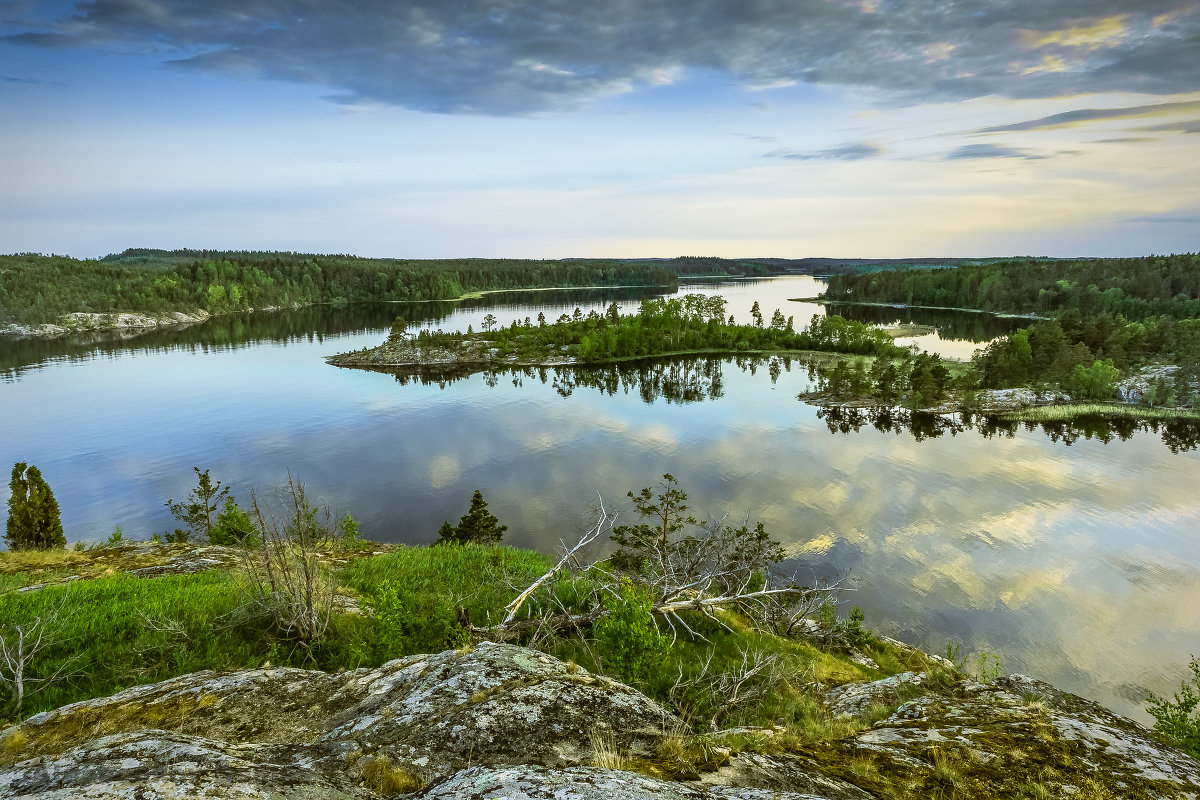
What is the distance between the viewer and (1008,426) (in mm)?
64312

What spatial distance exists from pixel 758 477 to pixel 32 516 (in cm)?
4254

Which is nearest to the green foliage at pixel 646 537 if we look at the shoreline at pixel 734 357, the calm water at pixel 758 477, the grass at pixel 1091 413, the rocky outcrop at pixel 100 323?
the calm water at pixel 758 477

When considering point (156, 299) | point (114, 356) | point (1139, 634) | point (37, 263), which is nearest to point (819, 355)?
point (1139, 634)

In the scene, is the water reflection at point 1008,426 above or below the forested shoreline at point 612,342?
below

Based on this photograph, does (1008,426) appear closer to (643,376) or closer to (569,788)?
(643,376)

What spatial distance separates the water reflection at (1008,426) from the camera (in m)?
59.6

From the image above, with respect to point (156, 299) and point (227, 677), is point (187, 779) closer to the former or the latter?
point (227, 677)

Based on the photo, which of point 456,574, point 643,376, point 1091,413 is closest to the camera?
point 456,574

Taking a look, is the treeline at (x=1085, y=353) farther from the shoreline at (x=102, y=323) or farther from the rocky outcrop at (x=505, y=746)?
the shoreline at (x=102, y=323)

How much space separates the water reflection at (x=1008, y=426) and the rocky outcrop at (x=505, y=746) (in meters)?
59.3

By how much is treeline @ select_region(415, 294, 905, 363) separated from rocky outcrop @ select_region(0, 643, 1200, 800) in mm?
102729

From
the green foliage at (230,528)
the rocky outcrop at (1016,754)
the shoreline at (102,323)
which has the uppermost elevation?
the shoreline at (102,323)

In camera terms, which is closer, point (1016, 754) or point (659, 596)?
point (1016, 754)

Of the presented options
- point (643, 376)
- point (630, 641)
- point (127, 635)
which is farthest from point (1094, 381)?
point (127, 635)
